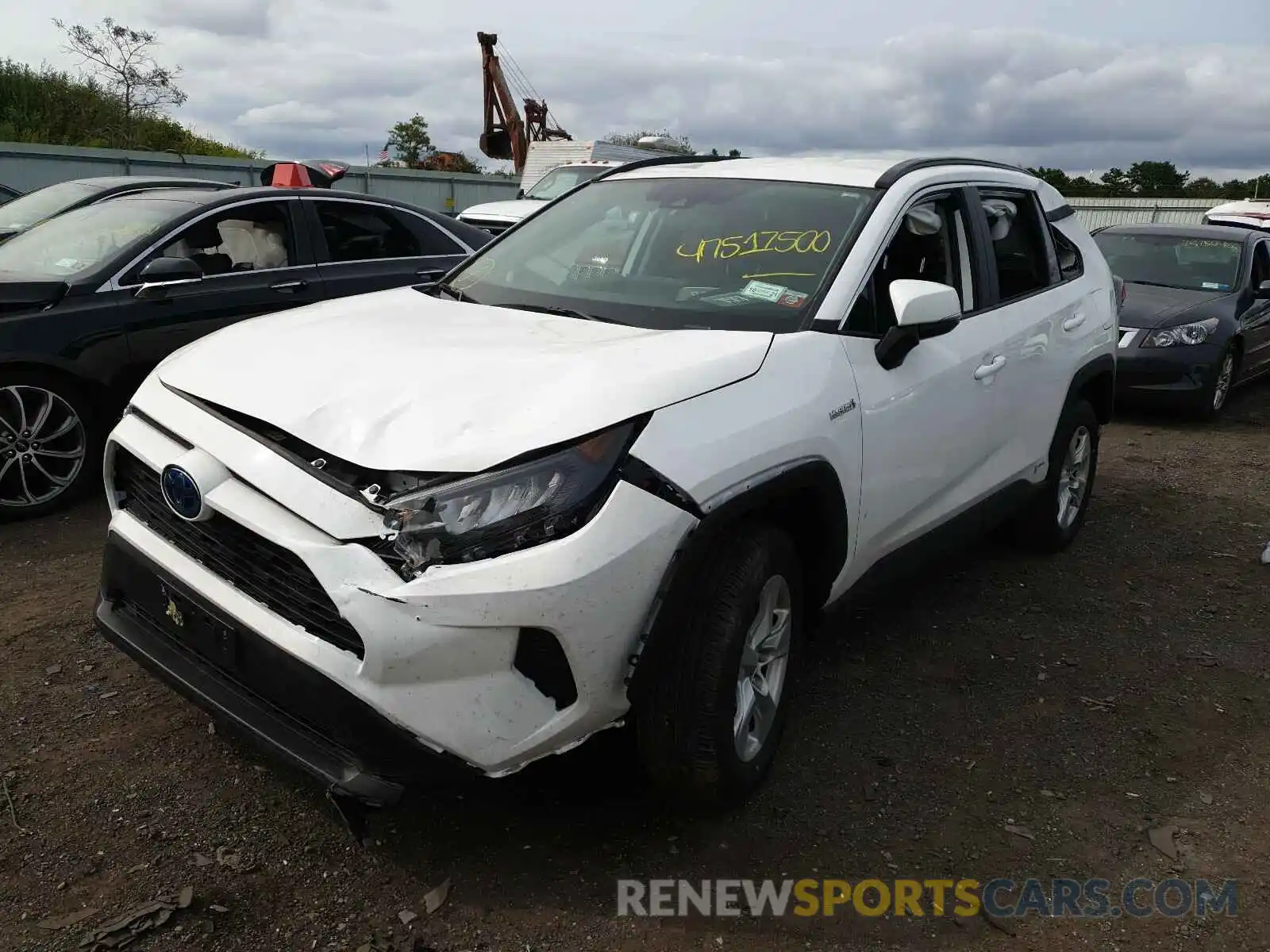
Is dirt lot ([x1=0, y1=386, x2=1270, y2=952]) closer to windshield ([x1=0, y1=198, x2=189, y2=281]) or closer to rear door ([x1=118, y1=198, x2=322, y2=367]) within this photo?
rear door ([x1=118, y1=198, x2=322, y2=367])

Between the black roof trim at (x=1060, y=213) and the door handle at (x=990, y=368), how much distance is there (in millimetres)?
1283

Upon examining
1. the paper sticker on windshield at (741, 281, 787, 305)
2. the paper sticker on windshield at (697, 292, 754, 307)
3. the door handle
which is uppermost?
the paper sticker on windshield at (741, 281, 787, 305)

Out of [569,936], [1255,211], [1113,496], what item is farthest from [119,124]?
[569,936]

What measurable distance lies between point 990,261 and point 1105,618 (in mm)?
1624

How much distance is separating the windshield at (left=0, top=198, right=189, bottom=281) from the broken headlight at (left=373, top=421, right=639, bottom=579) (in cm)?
389

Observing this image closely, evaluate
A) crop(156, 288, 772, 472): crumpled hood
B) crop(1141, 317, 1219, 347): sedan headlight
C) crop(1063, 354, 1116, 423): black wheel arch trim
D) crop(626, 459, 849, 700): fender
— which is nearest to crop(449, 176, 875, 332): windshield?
crop(156, 288, 772, 472): crumpled hood

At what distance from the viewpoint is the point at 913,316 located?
2961 mm

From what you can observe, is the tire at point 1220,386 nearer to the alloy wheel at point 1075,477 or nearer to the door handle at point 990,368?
the alloy wheel at point 1075,477

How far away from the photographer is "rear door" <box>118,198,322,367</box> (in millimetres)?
5160

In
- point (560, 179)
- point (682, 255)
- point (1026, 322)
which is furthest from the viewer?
point (560, 179)

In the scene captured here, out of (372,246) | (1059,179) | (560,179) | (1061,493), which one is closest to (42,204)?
(372,246)

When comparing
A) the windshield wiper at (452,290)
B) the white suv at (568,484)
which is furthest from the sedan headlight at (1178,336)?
→ the windshield wiper at (452,290)

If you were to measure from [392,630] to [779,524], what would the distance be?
115 cm

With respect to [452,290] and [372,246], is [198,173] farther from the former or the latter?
[452,290]
